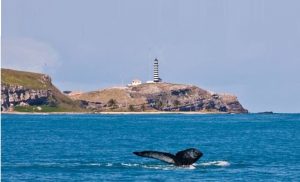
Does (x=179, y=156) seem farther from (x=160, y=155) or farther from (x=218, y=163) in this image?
(x=218, y=163)

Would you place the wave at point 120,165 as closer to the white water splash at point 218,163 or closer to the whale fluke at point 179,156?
the white water splash at point 218,163

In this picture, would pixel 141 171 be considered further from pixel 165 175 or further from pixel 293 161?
pixel 293 161

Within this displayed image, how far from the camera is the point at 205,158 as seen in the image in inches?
3538

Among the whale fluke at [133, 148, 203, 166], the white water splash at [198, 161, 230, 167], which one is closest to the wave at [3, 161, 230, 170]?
the white water splash at [198, 161, 230, 167]

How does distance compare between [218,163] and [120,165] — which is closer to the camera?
[120,165]

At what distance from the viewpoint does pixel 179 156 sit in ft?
242

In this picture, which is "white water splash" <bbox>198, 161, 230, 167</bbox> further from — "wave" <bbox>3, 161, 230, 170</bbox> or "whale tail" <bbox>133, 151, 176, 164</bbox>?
"whale tail" <bbox>133, 151, 176, 164</bbox>

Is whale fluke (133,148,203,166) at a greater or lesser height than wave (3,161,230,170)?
greater

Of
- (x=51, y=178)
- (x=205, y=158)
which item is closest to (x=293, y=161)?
(x=205, y=158)

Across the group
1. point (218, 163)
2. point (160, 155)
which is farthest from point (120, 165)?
point (218, 163)

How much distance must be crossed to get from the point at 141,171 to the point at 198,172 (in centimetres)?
447

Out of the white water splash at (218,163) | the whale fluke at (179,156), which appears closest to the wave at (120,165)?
the white water splash at (218,163)

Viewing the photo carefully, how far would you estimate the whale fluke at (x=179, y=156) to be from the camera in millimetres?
72125

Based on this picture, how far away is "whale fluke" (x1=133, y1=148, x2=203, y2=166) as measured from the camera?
7212 cm
